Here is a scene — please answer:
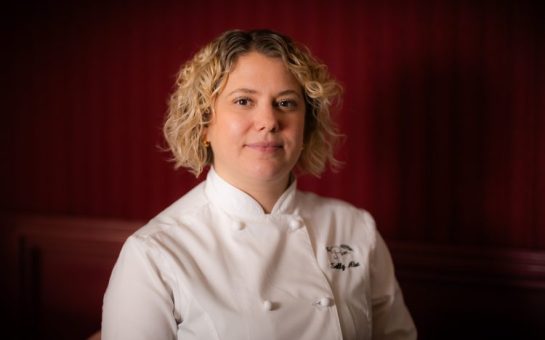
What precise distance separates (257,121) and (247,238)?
0.34 metres

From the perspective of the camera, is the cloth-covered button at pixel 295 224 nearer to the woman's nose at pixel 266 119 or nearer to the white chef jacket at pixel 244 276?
the white chef jacket at pixel 244 276

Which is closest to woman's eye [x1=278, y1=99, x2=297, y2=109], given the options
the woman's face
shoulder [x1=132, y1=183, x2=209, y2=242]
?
the woman's face

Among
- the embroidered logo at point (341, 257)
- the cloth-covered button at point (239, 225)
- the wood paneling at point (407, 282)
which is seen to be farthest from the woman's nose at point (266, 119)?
the wood paneling at point (407, 282)

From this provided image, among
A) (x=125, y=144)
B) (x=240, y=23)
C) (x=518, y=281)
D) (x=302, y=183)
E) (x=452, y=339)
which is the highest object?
(x=240, y=23)

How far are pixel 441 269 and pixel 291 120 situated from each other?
0.96 m

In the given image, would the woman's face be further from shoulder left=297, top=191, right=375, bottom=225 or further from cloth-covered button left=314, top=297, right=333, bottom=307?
cloth-covered button left=314, top=297, right=333, bottom=307

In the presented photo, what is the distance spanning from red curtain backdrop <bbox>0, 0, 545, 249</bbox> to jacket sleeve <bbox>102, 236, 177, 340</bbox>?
3.11 feet

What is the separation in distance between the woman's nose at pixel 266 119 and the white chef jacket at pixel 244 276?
216mm

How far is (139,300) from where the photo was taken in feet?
3.92

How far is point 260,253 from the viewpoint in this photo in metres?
1.32

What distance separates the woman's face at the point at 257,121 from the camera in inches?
51.3

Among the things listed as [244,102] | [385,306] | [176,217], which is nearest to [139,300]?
[176,217]

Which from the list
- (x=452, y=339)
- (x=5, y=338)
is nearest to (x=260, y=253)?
(x=452, y=339)

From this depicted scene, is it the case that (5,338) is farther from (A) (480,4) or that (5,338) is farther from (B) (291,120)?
(A) (480,4)
